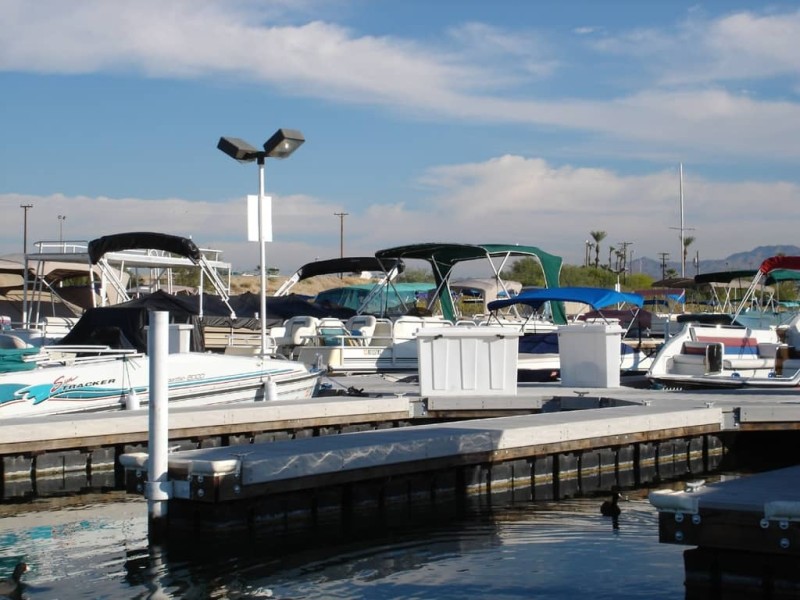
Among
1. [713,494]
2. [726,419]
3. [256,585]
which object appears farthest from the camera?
[726,419]

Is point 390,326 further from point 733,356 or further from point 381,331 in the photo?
point 733,356

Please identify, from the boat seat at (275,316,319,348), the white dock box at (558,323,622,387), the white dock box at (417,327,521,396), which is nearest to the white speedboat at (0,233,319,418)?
the white dock box at (417,327,521,396)

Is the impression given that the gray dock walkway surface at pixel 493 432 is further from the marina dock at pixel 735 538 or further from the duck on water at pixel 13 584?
the marina dock at pixel 735 538

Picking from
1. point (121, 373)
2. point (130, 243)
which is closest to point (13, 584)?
point (121, 373)

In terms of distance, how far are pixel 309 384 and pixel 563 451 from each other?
732 centimetres

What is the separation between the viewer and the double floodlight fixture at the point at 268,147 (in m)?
18.5

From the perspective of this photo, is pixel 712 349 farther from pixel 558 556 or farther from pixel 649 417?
pixel 558 556

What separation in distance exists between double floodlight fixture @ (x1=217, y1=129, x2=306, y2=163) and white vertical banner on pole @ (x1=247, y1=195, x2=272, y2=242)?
81cm

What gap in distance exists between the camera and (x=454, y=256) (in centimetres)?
3073

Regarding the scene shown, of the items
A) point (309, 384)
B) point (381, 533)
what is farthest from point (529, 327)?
point (381, 533)

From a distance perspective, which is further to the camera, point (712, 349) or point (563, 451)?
point (712, 349)

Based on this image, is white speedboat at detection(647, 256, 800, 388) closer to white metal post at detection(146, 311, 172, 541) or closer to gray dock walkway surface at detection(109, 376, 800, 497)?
gray dock walkway surface at detection(109, 376, 800, 497)

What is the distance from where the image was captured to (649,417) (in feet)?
50.8

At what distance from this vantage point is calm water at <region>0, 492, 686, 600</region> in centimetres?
977
